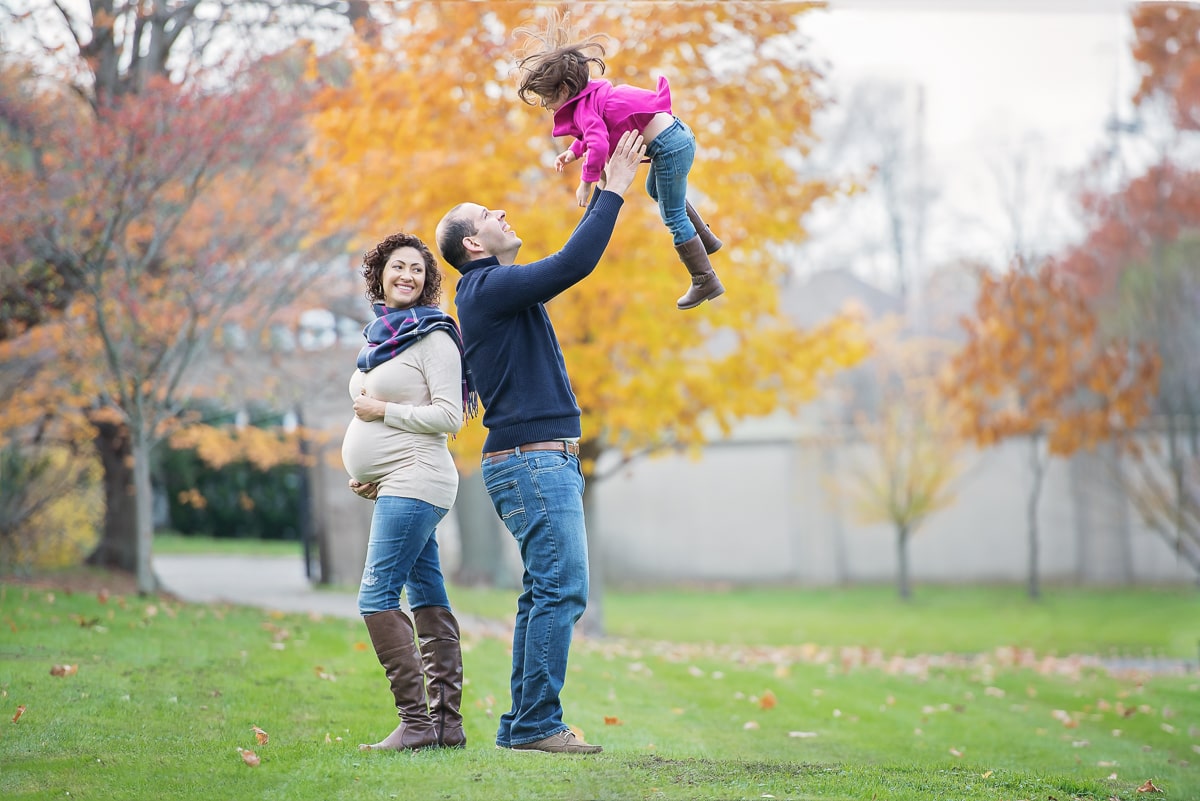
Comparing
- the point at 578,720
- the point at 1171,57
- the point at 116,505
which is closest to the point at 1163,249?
the point at 1171,57

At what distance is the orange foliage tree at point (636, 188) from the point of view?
7.83 metres

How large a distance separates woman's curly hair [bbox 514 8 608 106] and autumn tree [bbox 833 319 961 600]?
40.9 feet

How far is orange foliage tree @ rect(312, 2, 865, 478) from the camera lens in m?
7.83

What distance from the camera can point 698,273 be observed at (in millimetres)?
3748

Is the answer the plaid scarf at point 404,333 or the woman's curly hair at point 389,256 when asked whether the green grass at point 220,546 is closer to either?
the woman's curly hair at point 389,256

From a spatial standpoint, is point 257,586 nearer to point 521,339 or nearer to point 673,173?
point 521,339

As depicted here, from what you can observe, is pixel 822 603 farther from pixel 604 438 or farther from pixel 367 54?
pixel 367 54

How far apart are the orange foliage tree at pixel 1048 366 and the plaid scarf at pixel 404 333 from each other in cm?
1075

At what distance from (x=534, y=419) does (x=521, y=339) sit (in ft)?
0.84

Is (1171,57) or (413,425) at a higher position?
(1171,57)

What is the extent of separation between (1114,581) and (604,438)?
10.7 metres

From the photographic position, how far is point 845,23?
1012 cm

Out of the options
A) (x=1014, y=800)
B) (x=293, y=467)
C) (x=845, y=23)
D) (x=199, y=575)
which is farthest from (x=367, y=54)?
(x=293, y=467)

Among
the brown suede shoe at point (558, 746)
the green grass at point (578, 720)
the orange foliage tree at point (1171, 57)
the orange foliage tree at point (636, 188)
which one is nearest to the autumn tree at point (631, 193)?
the orange foliage tree at point (636, 188)
